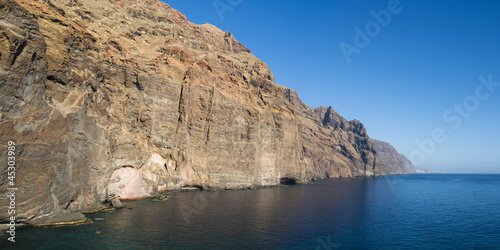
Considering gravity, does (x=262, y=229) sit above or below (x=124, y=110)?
below

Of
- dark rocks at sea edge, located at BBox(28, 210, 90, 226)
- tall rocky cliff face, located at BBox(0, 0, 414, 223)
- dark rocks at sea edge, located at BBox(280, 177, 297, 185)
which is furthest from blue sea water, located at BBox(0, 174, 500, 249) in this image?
dark rocks at sea edge, located at BBox(280, 177, 297, 185)

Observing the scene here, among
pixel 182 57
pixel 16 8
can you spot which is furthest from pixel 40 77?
pixel 182 57

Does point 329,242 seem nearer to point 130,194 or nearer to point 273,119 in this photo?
point 130,194

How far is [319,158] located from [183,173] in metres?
135

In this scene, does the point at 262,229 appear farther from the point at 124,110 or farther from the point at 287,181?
the point at 287,181

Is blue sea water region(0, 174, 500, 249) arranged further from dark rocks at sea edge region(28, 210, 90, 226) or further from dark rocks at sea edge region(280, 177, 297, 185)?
dark rocks at sea edge region(280, 177, 297, 185)

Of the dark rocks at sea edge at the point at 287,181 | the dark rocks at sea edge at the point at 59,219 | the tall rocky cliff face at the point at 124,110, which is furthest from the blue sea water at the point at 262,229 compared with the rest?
the dark rocks at sea edge at the point at 287,181

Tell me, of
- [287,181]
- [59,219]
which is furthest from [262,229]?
[287,181]

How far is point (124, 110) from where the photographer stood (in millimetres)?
59781

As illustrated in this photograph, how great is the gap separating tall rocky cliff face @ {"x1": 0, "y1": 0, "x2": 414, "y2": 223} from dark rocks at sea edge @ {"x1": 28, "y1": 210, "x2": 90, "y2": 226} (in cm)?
81

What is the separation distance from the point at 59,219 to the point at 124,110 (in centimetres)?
3139

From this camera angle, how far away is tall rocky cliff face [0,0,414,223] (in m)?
31.3

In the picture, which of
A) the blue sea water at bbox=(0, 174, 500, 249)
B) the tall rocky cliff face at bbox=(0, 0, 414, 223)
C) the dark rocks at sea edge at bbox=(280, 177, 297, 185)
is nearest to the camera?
the blue sea water at bbox=(0, 174, 500, 249)

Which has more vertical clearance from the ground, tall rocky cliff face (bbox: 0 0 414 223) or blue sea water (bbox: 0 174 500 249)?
tall rocky cliff face (bbox: 0 0 414 223)
